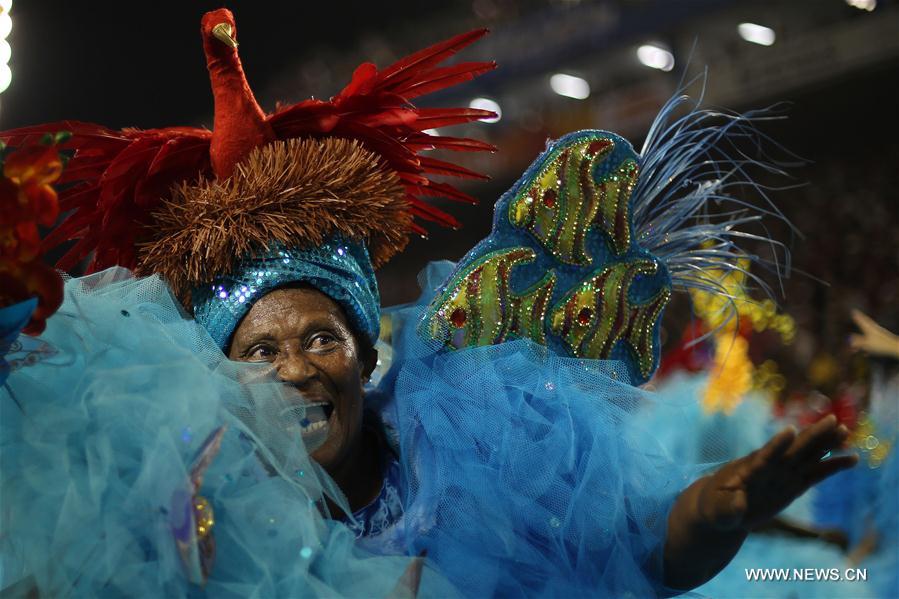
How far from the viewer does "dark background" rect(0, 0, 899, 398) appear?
17.0 feet

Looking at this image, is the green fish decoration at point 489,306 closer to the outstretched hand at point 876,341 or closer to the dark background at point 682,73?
the outstretched hand at point 876,341

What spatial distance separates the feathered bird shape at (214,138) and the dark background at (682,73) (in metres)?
3.05

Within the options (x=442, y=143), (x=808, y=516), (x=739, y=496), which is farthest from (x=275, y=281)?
(x=808, y=516)

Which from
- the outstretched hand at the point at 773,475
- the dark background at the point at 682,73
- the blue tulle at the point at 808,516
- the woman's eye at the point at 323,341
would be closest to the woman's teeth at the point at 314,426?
the woman's eye at the point at 323,341

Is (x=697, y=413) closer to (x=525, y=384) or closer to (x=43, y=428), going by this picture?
(x=525, y=384)

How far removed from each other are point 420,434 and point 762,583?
1087 millimetres

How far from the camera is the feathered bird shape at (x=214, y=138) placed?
1856 millimetres

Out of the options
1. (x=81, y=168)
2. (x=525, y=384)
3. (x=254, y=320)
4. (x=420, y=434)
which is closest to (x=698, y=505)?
(x=525, y=384)

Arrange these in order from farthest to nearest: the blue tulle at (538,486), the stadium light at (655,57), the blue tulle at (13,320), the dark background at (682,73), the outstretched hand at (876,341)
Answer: the stadium light at (655,57)
the dark background at (682,73)
the outstretched hand at (876,341)
the blue tulle at (538,486)
the blue tulle at (13,320)

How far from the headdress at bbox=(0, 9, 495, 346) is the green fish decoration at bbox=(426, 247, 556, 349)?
14 centimetres

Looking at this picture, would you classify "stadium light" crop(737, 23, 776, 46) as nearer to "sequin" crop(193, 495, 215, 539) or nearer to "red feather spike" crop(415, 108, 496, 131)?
"red feather spike" crop(415, 108, 496, 131)

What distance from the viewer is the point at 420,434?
1.75 meters

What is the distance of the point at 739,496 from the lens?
4.56 feet

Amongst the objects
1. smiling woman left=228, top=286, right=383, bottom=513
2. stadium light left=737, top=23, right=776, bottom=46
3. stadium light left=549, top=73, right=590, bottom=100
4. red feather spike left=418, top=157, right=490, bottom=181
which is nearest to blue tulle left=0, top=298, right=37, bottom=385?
smiling woman left=228, top=286, right=383, bottom=513
